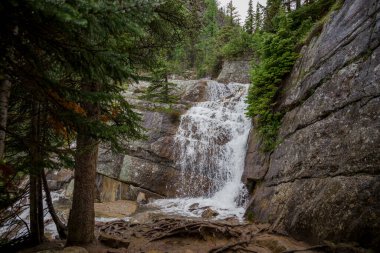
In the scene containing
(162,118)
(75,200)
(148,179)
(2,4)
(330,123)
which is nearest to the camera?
(2,4)

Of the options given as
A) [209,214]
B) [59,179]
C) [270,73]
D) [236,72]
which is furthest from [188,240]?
[236,72]

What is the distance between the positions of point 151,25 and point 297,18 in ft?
29.7

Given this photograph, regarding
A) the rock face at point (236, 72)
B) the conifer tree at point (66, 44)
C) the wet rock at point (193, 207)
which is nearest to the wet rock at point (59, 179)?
the wet rock at point (193, 207)

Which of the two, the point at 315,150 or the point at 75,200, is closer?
the point at 75,200

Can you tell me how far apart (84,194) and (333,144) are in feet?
21.6

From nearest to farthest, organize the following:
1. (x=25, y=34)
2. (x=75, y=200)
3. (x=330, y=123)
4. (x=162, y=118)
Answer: (x=25, y=34) → (x=75, y=200) → (x=330, y=123) → (x=162, y=118)

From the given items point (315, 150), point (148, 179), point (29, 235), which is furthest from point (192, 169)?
point (29, 235)

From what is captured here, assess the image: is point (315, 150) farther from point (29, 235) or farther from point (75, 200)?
Answer: point (29, 235)

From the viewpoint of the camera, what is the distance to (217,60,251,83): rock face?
29.0 m

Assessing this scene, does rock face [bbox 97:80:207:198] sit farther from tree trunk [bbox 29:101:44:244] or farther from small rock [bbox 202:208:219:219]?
tree trunk [bbox 29:101:44:244]

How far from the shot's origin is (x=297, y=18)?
13344mm

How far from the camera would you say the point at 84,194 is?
632 cm

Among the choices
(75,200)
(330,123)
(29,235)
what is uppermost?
(330,123)

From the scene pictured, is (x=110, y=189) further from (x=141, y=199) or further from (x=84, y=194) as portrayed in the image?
(x=84, y=194)
